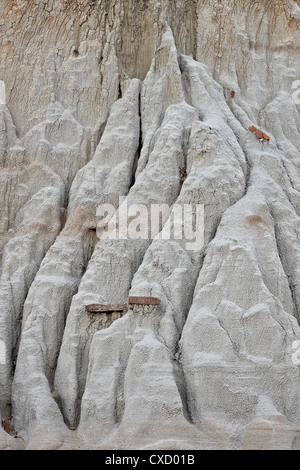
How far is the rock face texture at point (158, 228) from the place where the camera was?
14336mm

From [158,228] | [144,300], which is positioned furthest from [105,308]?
[158,228]

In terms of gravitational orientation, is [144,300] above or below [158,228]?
below

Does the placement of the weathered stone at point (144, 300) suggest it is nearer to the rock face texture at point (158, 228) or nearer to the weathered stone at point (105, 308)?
the rock face texture at point (158, 228)

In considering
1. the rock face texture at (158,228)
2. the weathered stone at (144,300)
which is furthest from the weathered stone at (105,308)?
the weathered stone at (144,300)

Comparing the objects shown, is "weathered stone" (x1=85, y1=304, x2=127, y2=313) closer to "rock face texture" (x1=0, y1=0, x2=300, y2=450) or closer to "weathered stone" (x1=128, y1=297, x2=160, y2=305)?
"rock face texture" (x1=0, y1=0, x2=300, y2=450)

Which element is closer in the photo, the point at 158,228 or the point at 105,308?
the point at 105,308

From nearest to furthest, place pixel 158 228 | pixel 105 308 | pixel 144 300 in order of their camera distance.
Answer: pixel 144 300 → pixel 105 308 → pixel 158 228

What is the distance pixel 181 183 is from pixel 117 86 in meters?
4.62

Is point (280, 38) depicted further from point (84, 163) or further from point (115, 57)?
point (84, 163)

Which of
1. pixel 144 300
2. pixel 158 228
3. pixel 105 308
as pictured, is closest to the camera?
pixel 144 300

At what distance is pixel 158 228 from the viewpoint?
17.2 meters

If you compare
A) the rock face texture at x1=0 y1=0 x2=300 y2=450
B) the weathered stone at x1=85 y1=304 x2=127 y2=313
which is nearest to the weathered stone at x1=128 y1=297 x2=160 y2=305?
the rock face texture at x1=0 y1=0 x2=300 y2=450

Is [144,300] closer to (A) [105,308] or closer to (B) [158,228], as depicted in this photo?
(A) [105,308]

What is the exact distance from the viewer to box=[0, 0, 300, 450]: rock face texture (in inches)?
564
